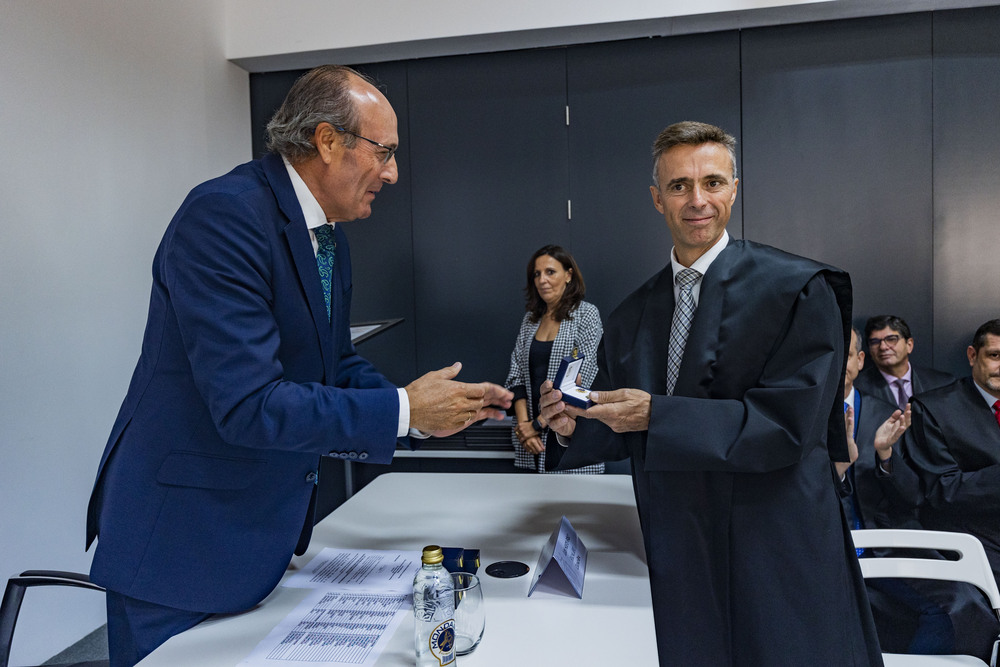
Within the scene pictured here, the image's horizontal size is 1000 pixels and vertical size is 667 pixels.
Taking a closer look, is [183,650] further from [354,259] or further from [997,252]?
[997,252]

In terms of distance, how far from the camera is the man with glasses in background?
3.62m

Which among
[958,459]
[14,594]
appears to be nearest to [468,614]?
[14,594]

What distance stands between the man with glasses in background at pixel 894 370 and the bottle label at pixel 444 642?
10.9ft

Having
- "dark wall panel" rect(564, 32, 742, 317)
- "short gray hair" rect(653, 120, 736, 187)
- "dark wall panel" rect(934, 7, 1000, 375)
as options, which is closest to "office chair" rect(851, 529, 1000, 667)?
"short gray hair" rect(653, 120, 736, 187)

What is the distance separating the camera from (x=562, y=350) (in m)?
3.72

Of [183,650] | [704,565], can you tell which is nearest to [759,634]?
[704,565]

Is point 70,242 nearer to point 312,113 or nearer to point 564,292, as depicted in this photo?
point 312,113

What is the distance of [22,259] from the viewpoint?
2.71 m

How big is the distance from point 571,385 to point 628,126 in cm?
305

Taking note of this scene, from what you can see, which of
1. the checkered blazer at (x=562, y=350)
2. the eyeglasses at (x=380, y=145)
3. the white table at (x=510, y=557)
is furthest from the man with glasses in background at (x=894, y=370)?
the eyeglasses at (x=380, y=145)

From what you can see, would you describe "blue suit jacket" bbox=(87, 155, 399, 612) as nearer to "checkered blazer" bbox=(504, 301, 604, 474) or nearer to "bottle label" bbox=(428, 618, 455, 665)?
"bottle label" bbox=(428, 618, 455, 665)

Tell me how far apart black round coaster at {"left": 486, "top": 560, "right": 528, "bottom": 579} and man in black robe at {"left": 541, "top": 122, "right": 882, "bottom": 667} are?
29 cm

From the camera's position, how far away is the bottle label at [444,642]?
38.1 inches

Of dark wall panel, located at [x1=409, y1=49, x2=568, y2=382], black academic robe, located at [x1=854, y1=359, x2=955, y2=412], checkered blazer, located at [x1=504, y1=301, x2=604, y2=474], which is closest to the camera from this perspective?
black academic robe, located at [x1=854, y1=359, x2=955, y2=412]
